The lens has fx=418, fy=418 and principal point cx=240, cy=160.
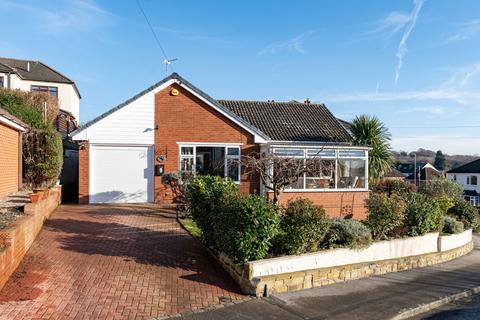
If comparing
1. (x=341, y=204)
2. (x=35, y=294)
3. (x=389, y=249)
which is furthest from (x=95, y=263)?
(x=341, y=204)

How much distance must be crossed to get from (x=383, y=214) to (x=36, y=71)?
32.9 meters

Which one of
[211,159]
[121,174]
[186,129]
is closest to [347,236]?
[186,129]

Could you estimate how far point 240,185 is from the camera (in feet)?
58.2

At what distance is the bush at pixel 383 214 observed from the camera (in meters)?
10.3

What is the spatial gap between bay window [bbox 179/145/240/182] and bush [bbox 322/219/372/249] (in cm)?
816

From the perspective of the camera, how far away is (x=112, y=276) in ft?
24.6

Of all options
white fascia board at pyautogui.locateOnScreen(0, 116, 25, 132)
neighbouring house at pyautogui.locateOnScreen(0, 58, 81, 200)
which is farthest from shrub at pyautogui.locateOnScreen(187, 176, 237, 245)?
neighbouring house at pyautogui.locateOnScreen(0, 58, 81, 200)

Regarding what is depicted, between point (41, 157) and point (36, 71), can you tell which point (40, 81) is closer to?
point (36, 71)

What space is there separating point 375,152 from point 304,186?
7.42 meters

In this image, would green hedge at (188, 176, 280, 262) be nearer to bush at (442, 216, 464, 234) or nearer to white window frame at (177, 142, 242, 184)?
bush at (442, 216, 464, 234)

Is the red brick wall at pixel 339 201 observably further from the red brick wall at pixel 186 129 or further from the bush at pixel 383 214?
the bush at pixel 383 214

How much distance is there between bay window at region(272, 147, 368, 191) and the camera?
→ 17.0 m

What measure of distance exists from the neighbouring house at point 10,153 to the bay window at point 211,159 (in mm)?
5911

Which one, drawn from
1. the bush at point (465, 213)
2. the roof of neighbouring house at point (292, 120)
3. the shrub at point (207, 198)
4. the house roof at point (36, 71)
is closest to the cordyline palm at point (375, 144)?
the roof of neighbouring house at point (292, 120)
